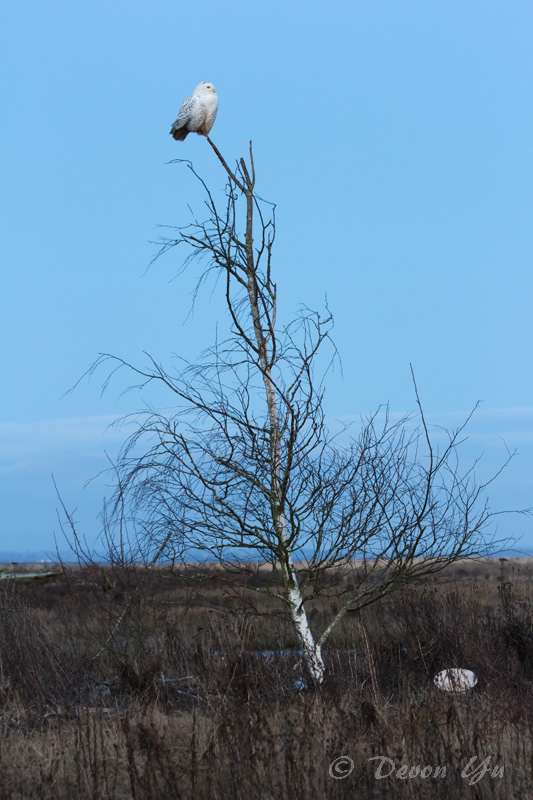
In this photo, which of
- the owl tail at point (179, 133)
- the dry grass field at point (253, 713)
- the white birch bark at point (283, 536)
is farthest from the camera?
the owl tail at point (179, 133)

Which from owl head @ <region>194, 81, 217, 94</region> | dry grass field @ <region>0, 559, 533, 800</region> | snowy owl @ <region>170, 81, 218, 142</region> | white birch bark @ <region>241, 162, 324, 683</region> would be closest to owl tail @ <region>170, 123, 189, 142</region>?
snowy owl @ <region>170, 81, 218, 142</region>

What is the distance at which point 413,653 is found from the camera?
27.6ft

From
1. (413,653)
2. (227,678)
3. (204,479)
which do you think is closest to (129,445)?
(204,479)

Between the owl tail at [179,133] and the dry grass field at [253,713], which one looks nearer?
the dry grass field at [253,713]

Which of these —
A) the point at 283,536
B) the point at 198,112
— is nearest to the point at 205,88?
the point at 198,112

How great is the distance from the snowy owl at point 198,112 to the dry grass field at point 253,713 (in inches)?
176

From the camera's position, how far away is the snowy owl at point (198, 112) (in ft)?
24.8

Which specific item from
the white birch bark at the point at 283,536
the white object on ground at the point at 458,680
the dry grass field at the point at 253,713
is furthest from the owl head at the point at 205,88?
the white object on ground at the point at 458,680

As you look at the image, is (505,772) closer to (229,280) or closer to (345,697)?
(345,697)

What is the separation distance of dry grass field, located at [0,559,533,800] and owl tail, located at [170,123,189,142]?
14.6ft

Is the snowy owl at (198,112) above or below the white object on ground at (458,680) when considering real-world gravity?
above

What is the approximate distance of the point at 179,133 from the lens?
7789 mm

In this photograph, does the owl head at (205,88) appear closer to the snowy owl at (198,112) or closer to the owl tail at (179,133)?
the snowy owl at (198,112)

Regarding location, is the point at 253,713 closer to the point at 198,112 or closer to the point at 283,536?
the point at 283,536
